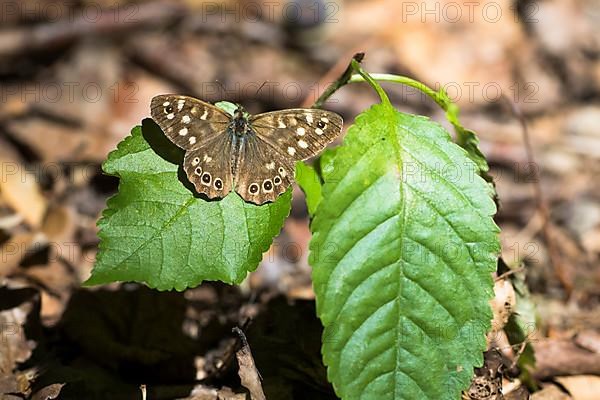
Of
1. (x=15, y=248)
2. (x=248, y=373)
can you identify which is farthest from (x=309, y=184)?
(x=15, y=248)

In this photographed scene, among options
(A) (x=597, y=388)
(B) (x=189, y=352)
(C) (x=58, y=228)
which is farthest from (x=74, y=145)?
(A) (x=597, y=388)

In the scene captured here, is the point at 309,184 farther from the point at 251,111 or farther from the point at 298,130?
the point at 251,111

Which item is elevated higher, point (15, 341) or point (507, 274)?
point (507, 274)

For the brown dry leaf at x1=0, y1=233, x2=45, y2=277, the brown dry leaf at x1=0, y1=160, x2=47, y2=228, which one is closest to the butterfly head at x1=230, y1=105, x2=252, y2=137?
the brown dry leaf at x1=0, y1=233, x2=45, y2=277

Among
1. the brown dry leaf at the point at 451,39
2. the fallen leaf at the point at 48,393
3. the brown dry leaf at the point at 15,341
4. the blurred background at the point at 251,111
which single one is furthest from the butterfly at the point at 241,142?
the brown dry leaf at the point at 451,39

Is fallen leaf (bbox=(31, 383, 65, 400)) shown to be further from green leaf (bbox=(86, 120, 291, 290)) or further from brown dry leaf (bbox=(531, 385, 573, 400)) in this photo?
brown dry leaf (bbox=(531, 385, 573, 400))

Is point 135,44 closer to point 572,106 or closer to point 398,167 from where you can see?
point 572,106
